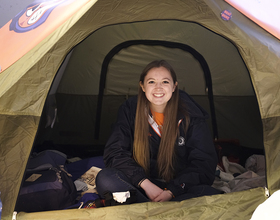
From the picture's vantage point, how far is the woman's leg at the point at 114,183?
54.6 inches

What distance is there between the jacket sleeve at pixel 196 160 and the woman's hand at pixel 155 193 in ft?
0.12

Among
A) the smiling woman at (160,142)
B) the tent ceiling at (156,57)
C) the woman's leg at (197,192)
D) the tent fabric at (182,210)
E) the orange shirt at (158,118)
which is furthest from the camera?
the tent ceiling at (156,57)

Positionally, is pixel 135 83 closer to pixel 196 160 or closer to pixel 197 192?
pixel 196 160

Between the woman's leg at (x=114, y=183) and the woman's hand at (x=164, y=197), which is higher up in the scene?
the woman's leg at (x=114, y=183)

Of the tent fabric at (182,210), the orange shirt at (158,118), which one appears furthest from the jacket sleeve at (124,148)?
the tent fabric at (182,210)

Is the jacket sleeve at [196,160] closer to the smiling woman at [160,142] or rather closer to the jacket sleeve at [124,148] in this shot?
the smiling woman at [160,142]

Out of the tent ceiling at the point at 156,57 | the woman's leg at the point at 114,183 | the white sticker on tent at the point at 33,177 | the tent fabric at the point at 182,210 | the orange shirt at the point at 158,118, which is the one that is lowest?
the tent fabric at the point at 182,210

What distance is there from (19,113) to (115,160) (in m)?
0.51

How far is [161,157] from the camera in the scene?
1.57 m

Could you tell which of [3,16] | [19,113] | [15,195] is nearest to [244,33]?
[19,113]

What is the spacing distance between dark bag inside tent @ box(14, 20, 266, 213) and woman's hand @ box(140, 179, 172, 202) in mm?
936

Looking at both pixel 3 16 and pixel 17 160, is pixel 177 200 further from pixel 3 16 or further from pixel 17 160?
pixel 3 16

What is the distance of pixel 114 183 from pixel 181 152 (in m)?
0.40

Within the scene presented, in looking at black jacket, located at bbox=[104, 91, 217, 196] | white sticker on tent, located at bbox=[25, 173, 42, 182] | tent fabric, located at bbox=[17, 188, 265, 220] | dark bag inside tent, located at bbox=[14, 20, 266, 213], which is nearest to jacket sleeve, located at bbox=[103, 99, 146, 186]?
black jacket, located at bbox=[104, 91, 217, 196]
